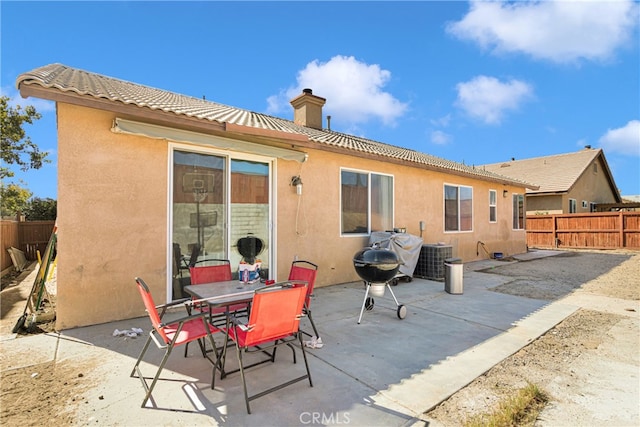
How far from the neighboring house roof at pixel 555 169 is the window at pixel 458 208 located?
10.3m

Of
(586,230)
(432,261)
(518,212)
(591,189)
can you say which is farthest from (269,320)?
(591,189)

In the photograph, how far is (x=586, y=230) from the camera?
16.8 metres

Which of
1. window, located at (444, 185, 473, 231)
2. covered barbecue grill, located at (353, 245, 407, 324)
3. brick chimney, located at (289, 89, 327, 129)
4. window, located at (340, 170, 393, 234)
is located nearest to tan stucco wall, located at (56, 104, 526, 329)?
window, located at (340, 170, 393, 234)

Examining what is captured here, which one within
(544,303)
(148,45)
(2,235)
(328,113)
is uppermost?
(148,45)

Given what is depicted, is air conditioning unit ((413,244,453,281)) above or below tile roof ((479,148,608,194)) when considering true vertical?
below

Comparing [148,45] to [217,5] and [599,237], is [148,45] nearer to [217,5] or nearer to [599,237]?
[217,5]

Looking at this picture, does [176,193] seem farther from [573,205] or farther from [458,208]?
[573,205]

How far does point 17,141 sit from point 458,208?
Answer: 852 inches

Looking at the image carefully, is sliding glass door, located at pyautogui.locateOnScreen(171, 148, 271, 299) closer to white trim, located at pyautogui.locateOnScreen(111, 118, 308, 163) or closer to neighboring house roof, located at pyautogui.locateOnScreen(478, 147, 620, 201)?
white trim, located at pyautogui.locateOnScreen(111, 118, 308, 163)

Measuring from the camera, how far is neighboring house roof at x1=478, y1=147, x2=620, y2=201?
768 inches

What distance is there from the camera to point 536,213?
777 inches

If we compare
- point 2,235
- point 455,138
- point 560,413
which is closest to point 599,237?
point 455,138

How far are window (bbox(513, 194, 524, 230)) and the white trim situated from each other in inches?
457

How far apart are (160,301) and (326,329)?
9.08ft
